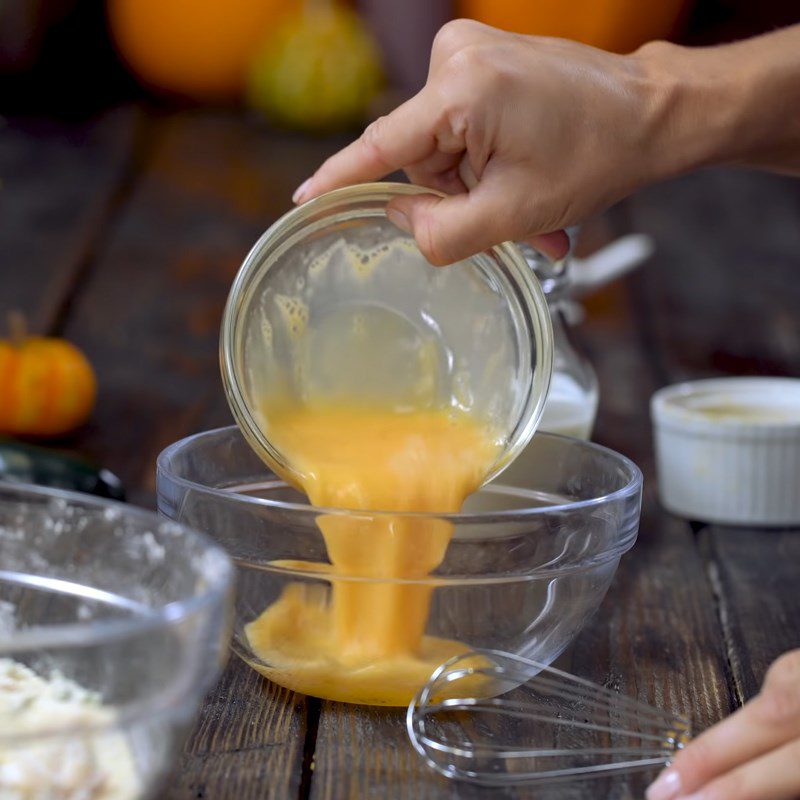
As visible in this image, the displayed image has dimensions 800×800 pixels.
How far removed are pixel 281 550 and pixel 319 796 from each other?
16 centimetres

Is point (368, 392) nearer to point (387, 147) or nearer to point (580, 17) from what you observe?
point (387, 147)

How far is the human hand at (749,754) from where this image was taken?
780 mm

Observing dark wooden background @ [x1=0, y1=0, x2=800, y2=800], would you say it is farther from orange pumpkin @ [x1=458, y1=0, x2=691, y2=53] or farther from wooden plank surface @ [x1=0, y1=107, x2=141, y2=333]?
orange pumpkin @ [x1=458, y1=0, x2=691, y2=53]

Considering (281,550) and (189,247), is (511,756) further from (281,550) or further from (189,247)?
(189,247)

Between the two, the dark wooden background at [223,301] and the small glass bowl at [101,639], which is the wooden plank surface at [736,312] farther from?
the small glass bowl at [101,639]

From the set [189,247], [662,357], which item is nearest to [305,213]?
[662,357]

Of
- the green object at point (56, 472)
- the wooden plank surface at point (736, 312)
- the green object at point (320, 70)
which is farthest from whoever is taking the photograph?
the green object at point (320, 70)

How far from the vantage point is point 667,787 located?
31.7 inches

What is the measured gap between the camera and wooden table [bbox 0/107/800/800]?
924 millimetres

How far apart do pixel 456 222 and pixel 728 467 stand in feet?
1.74

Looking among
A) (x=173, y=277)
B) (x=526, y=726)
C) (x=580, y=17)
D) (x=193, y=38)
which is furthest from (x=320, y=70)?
(x=526, y=726)

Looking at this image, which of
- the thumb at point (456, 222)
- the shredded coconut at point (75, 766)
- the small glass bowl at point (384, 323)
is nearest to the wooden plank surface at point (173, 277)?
the small glass bowl at point (384, 323)

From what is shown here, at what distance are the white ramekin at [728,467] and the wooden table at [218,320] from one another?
25 millimetres

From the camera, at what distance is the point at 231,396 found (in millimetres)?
1018
